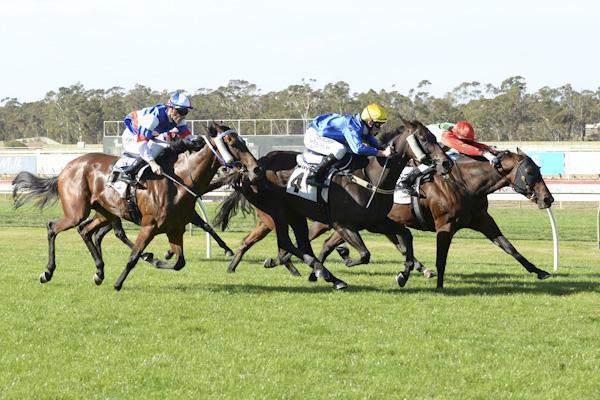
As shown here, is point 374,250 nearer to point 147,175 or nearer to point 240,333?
point 147,175

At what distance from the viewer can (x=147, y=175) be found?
8.67 metres

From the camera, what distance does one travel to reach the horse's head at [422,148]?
26.8 ft

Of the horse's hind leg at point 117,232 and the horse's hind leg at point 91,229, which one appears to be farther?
the horse's hind leg at point 117,232

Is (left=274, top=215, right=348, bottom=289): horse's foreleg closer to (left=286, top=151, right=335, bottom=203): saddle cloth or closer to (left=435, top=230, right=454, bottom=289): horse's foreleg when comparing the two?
(left=286, top=151, right=335, bottom=203): saddle cloth

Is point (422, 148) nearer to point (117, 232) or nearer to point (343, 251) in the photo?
point (343, 251)

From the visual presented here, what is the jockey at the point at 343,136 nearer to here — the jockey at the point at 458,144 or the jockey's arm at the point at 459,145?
the jockey at the point at 458,144

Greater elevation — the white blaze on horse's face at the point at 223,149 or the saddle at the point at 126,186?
the white blaze on horse's face at the point at 223,149

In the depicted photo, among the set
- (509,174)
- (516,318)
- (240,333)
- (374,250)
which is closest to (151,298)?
(240,333)

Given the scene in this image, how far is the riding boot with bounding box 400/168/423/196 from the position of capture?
9656 mm

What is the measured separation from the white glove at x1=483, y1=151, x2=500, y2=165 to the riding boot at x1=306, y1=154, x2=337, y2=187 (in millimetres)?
1689

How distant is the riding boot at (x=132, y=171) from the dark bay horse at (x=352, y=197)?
3.69 ft

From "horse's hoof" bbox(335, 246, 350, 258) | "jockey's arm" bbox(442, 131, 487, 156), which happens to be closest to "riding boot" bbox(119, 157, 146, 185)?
"horse's hoof" bbox(335, 246, 350, 258)

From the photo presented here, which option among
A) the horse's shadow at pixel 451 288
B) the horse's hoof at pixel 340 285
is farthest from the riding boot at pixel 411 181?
the horse's hoof at pixel 340 285

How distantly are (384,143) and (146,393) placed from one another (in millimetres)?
4390
